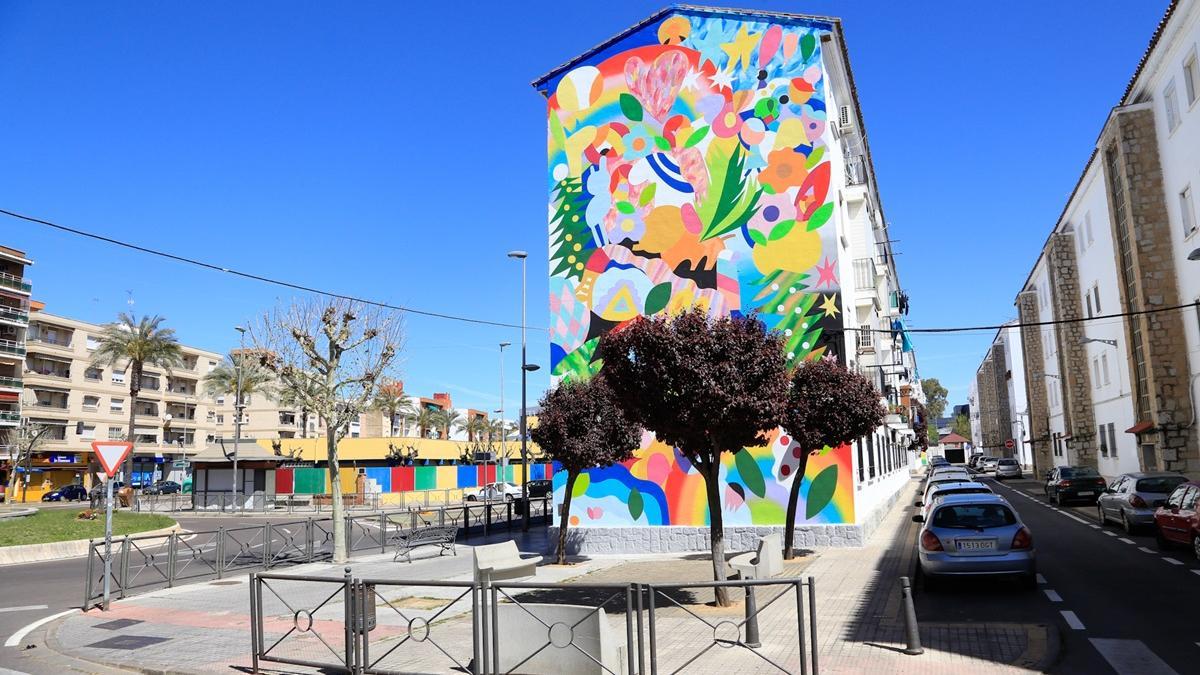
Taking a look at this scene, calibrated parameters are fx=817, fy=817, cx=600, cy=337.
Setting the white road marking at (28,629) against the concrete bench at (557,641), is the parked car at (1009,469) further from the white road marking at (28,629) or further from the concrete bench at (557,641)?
the white road marking at (28,629)

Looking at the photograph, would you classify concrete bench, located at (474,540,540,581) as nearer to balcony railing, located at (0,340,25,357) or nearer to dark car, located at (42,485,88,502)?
dark car, located at (42,485,88,502)

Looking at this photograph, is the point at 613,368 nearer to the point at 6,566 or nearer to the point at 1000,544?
the point at 1000,544

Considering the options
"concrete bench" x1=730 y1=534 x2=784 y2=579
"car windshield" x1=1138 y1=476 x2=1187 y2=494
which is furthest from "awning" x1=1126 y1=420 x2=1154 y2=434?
"concrete bench" x1=730 y1=534 x2=784 y2=579

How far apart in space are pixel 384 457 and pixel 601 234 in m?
41.2

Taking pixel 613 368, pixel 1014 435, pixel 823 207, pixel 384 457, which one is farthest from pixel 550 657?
pixel 1014 435

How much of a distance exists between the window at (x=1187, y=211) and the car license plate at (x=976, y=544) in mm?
21640

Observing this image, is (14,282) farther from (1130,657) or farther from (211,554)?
(1130,657)

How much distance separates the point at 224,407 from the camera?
87.2 meters

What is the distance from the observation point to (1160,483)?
1955 cm

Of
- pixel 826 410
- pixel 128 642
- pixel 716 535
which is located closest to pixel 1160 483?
pixel 826 410

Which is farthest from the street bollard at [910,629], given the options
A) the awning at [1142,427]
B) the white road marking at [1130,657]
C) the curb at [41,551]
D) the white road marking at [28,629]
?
the awning at [1142,427]

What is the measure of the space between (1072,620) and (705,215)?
12.8 meters

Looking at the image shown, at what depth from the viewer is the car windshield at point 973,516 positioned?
40.0 ft

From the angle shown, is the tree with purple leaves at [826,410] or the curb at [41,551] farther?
the curb at [41,551]
